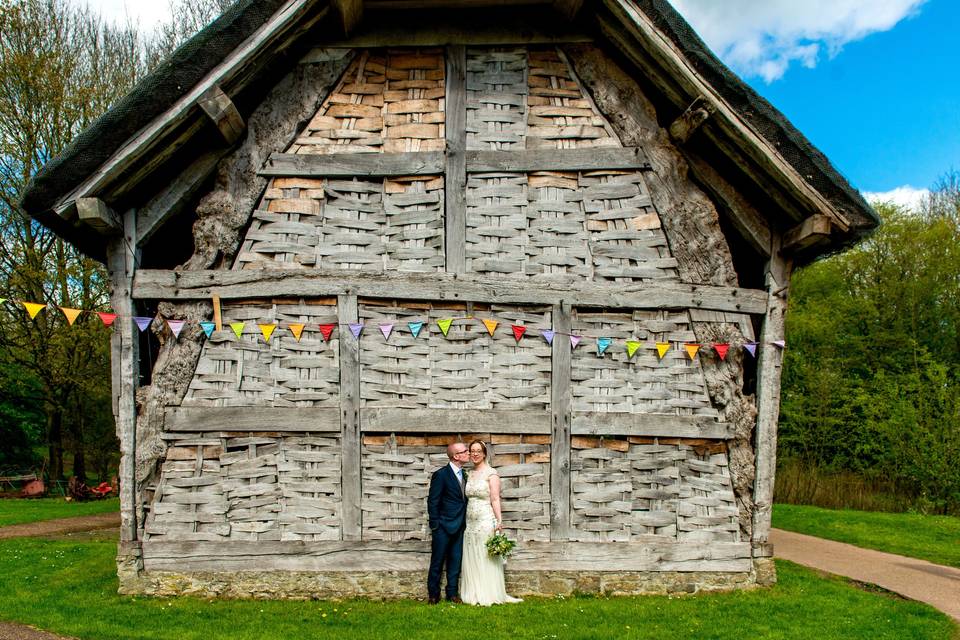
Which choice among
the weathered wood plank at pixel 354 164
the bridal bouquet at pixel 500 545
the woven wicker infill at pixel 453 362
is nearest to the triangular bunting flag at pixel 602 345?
the woven wicker infill at pixel 453 362

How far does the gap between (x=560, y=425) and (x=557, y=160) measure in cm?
273

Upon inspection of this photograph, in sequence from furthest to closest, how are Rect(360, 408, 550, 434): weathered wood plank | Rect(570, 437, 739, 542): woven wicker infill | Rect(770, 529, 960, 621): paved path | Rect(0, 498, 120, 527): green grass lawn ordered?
Rect(0, 498, 120, 527): green grass lawn < Rect(770, 529, 960, 621): paved path < Rect(570, 437, 739, 542): woven wicker infill < Rect(360, 408, 550, 434): weathered wood plank

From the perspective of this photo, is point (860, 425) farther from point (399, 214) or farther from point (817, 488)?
point (399, 214)

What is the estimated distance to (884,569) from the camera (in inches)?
325

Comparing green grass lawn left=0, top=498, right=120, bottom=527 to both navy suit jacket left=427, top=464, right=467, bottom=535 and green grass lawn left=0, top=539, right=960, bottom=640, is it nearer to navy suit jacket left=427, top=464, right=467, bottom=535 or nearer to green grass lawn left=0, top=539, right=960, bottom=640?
green grass lawn left=0, top=539, right=960, bottom=640

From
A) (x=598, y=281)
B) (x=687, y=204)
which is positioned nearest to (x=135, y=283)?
(x=598, y=281)

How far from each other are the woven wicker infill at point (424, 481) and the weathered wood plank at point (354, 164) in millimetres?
2701

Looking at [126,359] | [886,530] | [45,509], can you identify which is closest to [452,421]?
[126,359]

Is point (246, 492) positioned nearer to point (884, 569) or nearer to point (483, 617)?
point (483, 617)

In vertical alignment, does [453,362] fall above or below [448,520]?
above

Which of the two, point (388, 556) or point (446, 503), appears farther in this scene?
point (388, 556)

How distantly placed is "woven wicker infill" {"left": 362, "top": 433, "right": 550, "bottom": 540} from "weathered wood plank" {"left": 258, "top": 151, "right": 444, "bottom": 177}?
8.86ft

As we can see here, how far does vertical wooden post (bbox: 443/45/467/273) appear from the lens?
6.57 metres

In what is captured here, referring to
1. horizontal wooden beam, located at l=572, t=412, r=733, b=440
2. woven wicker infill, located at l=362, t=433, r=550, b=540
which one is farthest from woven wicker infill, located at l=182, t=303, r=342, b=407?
horizontal wooden beam, located at l=572, t=412, r=733, b=440
